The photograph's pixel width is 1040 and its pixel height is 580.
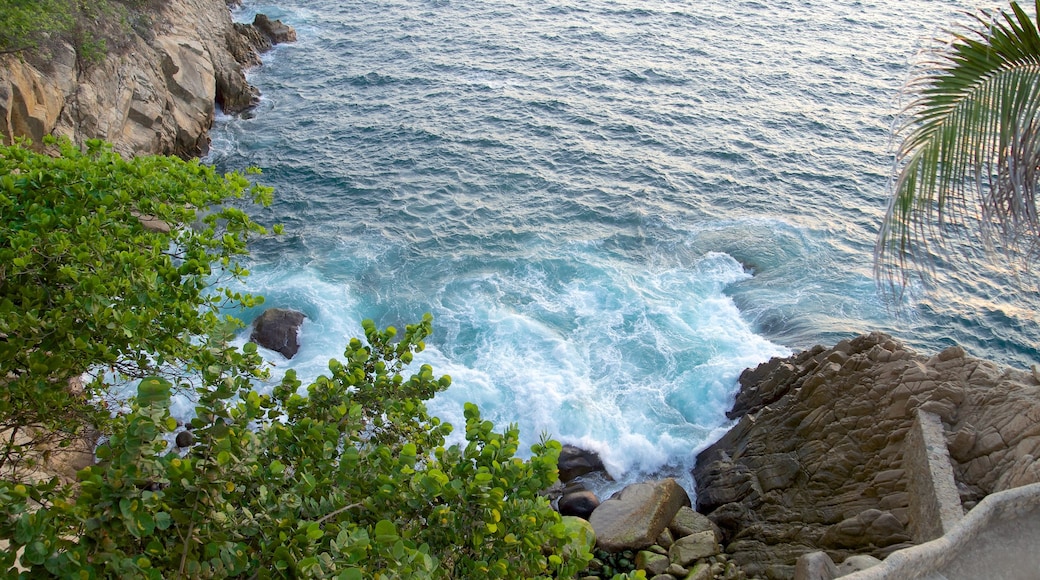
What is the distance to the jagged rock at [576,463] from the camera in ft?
59.7

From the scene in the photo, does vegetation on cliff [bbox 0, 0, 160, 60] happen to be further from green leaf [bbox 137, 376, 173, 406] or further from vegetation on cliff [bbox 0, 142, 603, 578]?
green leaf [bbox 137, 376, 173, 406]

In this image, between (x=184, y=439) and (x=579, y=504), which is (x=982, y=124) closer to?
(x=579, y=504)

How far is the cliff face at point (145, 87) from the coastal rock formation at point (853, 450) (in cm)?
2059

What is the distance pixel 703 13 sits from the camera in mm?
48281

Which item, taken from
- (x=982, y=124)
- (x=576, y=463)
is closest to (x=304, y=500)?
(x=982, y=124)

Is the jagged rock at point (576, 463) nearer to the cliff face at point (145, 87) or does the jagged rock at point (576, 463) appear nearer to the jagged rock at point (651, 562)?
the jagged rock at point (651, 562)

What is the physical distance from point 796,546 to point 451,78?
1205 inches

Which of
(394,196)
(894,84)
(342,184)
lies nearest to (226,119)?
(342,184)

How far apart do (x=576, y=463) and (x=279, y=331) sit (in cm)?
941

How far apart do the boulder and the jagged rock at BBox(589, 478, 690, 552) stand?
10141 millimetres

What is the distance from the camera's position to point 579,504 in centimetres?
1692

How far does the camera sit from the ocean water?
20981 millimetres

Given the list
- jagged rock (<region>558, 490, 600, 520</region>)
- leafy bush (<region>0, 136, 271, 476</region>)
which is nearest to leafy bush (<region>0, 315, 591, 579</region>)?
leafy bush (<region>0, 136, 271, 476</region>)

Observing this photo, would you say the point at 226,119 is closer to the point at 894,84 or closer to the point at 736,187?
the point at 736,187
